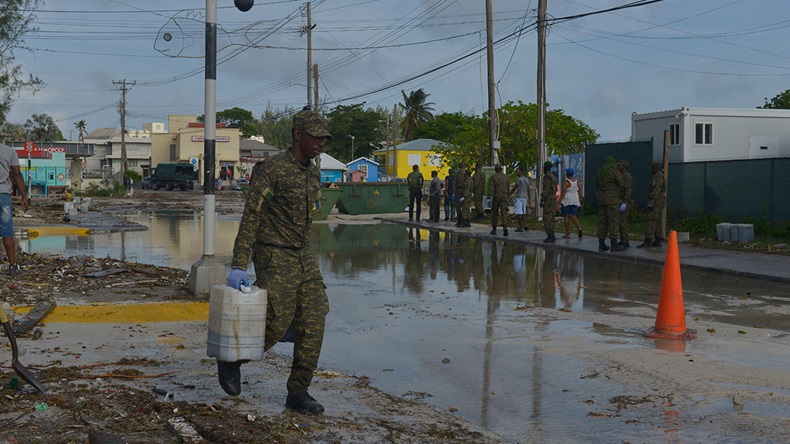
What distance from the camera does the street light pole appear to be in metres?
10.4

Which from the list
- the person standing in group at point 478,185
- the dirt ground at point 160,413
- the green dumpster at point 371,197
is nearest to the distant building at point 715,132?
the person standing in group at point 478,185

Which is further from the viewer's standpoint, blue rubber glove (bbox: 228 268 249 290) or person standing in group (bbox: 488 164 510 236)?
person standing in group (bbox: 488 164 510 236)

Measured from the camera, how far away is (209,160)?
10531 mm

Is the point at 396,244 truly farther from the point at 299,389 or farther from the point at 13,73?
the point at 13,73

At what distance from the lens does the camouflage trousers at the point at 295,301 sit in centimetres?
566

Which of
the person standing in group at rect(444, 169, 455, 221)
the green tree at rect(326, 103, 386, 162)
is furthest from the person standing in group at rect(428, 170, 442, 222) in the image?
the green tree at rect(326, 103, 386, 162)

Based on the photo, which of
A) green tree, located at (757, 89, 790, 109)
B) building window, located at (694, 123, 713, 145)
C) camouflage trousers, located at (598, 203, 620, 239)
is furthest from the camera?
green tree, located at (757, 89, 790, 109)

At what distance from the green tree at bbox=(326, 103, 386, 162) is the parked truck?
3253 cm

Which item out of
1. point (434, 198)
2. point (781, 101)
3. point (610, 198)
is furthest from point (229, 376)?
point (781, 101)

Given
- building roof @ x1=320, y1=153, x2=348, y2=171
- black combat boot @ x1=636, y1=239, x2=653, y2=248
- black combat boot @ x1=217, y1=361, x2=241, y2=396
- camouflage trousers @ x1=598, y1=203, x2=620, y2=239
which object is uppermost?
building roof @ x1=320, y1=153, x2=348, y2=171

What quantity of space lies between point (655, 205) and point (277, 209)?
1433 cm

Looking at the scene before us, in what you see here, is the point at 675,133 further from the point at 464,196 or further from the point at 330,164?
the point at 330,164

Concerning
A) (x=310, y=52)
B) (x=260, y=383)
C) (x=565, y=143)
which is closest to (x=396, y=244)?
(x=260, y=383)

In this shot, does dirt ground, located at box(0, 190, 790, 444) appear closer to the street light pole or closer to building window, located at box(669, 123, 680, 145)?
the street light pole
